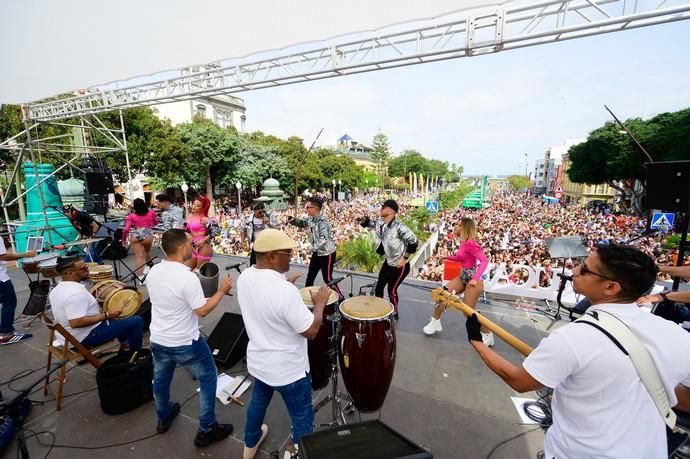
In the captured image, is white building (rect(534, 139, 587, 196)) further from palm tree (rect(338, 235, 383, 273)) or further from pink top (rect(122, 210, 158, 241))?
pink top (rect(122, 210, 158, 241))

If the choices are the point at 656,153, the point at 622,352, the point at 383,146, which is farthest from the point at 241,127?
the point at 622,352

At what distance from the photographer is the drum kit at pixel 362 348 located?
2.55 m

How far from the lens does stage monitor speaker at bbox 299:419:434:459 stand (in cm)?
149

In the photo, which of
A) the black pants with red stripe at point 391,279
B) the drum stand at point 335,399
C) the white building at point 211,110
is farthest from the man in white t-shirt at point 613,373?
the white building at point 211,110

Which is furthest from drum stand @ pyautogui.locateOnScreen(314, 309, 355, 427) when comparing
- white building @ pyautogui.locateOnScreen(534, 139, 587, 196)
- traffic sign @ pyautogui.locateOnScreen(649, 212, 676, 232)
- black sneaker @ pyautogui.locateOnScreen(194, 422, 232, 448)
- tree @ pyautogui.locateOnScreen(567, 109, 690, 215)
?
white building @ pyautogui.locateOnScreen(534, 139, 587, 196)

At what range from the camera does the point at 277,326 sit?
6.58 ft

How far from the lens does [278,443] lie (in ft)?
8.64

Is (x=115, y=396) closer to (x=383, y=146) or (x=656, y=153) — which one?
(x=656, y=153)

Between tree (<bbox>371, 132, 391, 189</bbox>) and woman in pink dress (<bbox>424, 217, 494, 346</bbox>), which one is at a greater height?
tree (<bbox>371, 132, 391, 189</bbox>)

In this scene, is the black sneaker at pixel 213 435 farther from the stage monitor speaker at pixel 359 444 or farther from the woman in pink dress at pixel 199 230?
the woman in pink dress at pixel 199 230

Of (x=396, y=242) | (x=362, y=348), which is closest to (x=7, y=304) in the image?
(x=362, y=348)

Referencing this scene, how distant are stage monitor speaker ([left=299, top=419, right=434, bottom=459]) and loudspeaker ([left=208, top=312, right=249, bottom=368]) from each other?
8.06 ft

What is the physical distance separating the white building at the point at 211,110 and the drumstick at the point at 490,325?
118ft

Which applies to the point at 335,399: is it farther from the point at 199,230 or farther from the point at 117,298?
the point at 199,230
